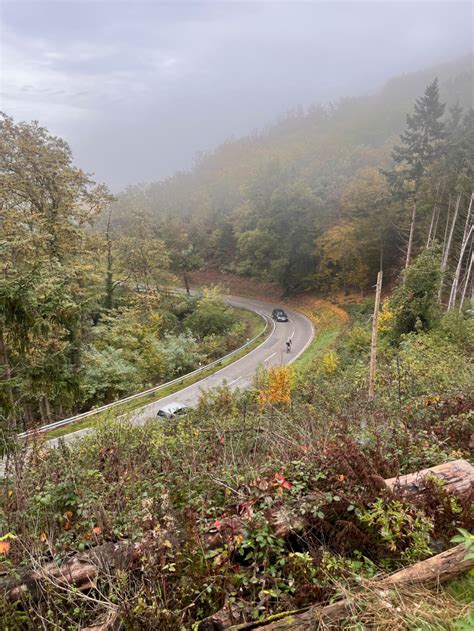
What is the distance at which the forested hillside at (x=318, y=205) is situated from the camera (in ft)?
88.6

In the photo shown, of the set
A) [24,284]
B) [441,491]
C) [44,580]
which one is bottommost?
[44,580]

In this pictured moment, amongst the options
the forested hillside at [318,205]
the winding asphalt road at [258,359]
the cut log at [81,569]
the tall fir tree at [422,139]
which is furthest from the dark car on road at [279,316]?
the cut log at [81,569]

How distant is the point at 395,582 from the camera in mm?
2881

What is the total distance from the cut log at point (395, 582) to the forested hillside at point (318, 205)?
24.0 metres

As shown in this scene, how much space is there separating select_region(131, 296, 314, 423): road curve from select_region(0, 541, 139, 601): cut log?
460 inches

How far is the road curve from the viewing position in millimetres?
20219

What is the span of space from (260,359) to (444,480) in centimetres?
2321

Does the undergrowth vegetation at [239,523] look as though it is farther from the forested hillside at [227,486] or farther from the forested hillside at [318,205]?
the forested hillside at [318,205]

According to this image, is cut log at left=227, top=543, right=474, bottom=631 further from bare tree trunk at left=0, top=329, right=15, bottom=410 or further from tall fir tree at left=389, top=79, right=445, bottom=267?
tall fir tree at left=389, top=79, right=445, bottom=267

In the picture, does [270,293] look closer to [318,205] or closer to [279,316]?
[279,316]

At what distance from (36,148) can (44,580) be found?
18114 mm

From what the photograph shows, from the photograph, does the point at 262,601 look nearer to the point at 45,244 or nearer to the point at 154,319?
the point at 45,244

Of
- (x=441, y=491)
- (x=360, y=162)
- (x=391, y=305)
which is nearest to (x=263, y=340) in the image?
(x=391, y=305)

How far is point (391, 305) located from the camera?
18.6 metres
